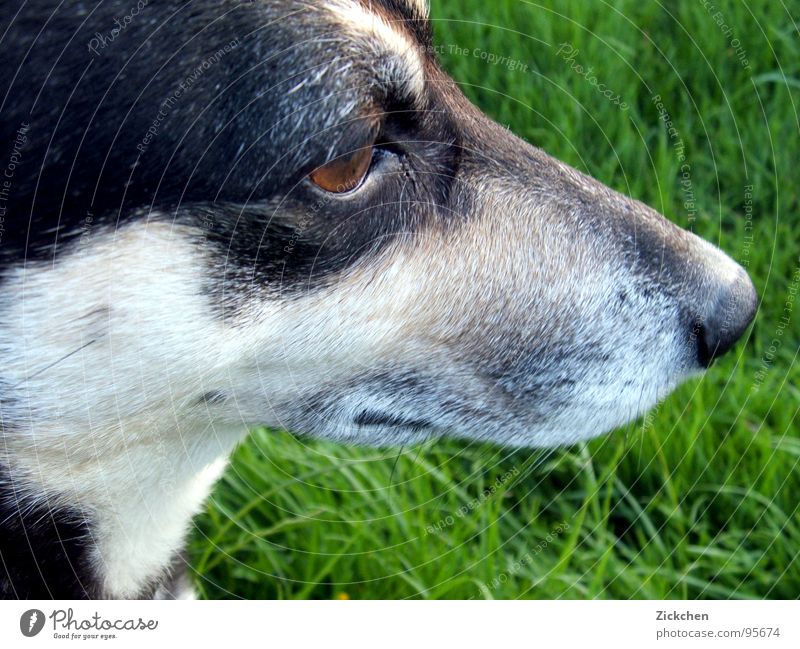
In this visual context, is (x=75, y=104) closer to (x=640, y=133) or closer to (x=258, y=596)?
(x=258, y=596)

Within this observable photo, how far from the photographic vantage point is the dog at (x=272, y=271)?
81.6 inches

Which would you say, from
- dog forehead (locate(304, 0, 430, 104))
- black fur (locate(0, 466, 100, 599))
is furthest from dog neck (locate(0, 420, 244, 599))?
dog forehead (locate(304, 0, 430, 104))

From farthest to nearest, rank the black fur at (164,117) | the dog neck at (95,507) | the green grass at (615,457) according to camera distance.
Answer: the green grass at (615,457) → the dog neck at (95,507) → the black fur at (164,117)

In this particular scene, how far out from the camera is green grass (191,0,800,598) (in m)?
3.37

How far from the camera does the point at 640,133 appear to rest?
4.29 metres

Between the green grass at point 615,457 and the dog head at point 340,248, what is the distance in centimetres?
54

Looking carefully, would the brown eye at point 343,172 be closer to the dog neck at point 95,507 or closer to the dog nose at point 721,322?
the dog neck at point 95,507

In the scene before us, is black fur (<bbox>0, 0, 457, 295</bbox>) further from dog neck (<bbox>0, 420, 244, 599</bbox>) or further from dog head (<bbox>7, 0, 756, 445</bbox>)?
dog neck (<bbox>0, 420, 244, 599</bbox>)

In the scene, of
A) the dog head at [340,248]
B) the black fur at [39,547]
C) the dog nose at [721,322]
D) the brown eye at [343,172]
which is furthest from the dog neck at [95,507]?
the dog nose at [721,322]

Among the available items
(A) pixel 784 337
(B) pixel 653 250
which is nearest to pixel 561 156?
(A) pixel 784 337

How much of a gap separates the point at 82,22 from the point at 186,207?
1.33 ft

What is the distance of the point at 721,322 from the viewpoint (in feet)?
8.17

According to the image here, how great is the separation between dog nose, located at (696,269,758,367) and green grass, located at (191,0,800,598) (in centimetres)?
79
